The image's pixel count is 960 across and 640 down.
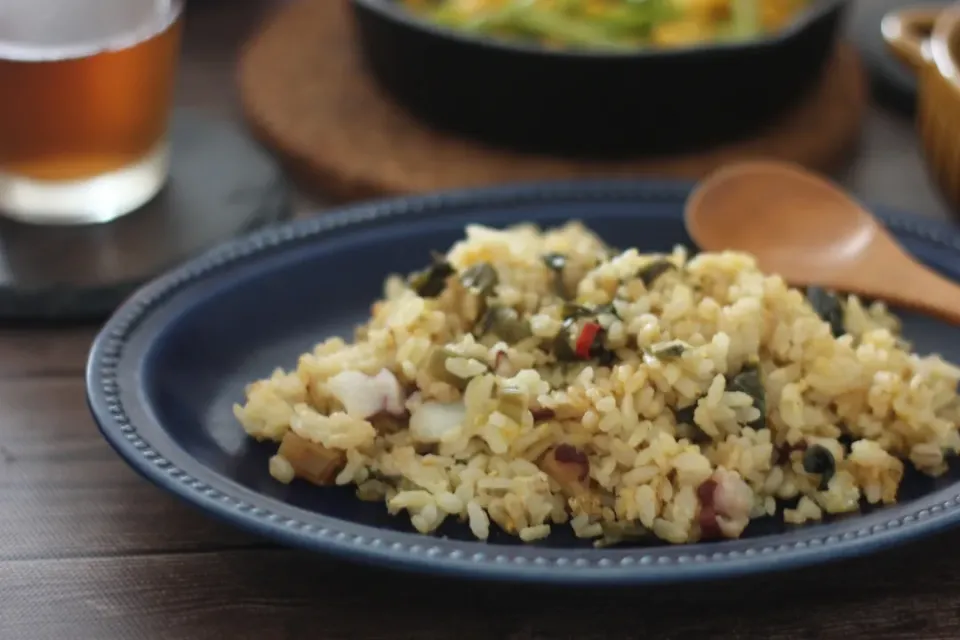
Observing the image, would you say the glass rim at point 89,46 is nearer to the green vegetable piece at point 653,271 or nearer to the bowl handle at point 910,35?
the green vegetable piece at point 653,271

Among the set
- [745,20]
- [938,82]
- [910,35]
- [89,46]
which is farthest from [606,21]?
[89,46]

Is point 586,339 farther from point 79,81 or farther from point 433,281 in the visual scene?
point 79,81

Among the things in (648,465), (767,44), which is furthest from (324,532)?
(767,44)

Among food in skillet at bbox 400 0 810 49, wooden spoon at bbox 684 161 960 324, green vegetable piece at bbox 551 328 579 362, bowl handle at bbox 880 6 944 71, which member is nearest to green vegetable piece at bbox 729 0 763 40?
food in skillet at bbox 400 0 810 49

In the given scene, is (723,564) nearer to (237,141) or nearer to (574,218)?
(574,218)

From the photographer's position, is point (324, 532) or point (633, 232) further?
point (633, 232)

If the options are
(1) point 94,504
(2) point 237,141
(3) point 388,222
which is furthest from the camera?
(2) point 237,141
